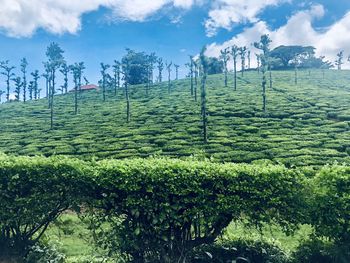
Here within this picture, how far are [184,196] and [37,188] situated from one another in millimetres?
4438

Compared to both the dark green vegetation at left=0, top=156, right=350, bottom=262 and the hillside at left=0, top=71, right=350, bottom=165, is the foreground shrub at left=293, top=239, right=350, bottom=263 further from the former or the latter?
the hillside at left=0, top=71, right=350, bottom=165

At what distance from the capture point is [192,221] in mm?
10109

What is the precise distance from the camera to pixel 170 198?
1005cm

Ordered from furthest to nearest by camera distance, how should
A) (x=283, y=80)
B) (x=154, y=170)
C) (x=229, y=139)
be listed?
(x=283, y=80) < (x=229, y=139) < (x=154, y=170)

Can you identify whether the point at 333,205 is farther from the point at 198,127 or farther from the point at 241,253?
the point at 198,127

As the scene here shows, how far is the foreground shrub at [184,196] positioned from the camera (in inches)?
385

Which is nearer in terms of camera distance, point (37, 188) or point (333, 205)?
point (333, 205)

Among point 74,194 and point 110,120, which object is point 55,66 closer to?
point 110,120

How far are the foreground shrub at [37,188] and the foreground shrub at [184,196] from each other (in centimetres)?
85

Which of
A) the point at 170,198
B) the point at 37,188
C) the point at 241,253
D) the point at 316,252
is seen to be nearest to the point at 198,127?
the point at 241,253

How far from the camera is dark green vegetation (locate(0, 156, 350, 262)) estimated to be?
976 centimetres

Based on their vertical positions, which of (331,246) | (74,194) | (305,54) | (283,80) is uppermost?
(305,54)

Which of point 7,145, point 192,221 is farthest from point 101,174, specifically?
point 7,145

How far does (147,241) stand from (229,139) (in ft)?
101
